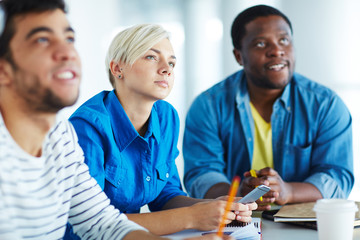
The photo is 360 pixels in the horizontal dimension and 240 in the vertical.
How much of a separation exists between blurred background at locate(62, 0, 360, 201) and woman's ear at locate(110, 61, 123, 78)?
211cm

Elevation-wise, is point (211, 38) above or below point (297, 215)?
above

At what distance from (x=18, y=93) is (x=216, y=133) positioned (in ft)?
3.87

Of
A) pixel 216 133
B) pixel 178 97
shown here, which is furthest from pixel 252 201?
pixel 178 97

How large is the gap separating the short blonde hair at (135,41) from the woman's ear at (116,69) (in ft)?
0.05

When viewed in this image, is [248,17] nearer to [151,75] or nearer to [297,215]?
[151,75]

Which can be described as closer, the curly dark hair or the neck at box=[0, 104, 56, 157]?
the neck at box=[0, 104, 56, 157]

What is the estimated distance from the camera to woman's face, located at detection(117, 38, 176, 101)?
1334mm

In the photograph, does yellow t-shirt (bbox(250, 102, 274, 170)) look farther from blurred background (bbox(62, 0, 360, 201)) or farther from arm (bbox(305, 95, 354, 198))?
blurred background (bbox(62, 0, 360, 201))

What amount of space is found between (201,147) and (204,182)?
0.67 feet

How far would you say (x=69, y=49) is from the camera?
0.89 m

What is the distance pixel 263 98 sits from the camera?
2006mm

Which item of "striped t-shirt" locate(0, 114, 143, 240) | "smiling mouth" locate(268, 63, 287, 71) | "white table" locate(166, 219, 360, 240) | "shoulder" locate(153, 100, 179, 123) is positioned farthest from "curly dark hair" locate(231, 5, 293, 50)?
"striped t-shirt" locate(0, 114, 143, 240)

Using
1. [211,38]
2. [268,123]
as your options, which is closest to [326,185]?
[268,123]

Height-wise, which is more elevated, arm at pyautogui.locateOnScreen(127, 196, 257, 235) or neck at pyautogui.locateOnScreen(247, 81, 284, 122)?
neck at pyautogui.locateOnScreen(247, 81, 284, 122)
